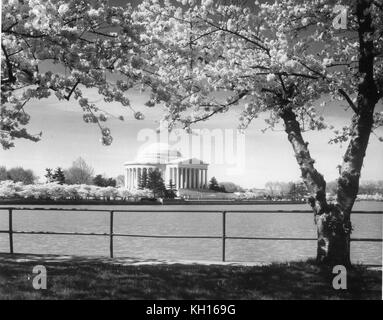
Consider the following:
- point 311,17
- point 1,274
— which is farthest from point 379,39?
point 1,274

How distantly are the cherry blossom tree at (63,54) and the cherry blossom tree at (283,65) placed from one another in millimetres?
555

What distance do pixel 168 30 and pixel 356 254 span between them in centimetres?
1620

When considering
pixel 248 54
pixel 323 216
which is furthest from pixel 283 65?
pixel 323 216

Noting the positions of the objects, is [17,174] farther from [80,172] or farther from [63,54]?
[63,54]

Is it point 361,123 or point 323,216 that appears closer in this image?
point 361,123

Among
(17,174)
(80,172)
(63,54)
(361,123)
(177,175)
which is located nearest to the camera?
(63,54)

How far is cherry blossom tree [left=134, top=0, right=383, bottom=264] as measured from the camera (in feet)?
33.6

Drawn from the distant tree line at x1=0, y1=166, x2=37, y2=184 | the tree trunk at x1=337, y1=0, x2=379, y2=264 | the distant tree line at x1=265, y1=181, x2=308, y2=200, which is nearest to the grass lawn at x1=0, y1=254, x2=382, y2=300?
the tree trunk at x1=337, y1=0, x2=379, y2=264

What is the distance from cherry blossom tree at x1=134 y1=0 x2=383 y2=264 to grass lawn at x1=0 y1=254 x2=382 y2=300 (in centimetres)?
111

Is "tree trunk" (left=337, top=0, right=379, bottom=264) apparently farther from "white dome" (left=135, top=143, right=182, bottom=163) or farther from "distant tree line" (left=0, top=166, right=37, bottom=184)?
"distant tree line" (left=0, top=166, right=37, bottom=184)

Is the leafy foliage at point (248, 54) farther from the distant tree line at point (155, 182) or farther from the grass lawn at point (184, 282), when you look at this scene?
the distant tree line at point (155, 182)

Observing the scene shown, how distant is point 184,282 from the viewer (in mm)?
8898

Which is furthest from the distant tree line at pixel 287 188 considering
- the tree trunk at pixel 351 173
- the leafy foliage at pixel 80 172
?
the leafy foliage at pixel 80 172

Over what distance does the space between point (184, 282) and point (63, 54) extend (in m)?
4.05
